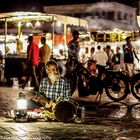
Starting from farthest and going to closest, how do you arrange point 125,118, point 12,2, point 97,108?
point 12,2 < point 97,108 < point 125,118

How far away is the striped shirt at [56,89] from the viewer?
356 inches

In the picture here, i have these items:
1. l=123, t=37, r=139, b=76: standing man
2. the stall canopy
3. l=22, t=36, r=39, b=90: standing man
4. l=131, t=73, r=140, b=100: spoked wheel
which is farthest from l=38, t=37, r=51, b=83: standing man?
l=131, t=73, r=140, b=100: spoked wheel

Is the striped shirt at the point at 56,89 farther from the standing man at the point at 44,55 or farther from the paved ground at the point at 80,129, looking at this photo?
the standing man at the point at 44,55

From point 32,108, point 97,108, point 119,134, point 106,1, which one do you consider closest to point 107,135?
point 119,134

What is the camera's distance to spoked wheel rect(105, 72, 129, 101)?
12898 mm

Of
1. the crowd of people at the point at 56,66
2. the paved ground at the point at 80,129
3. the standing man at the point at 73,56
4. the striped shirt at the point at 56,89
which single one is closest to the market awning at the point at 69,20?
the crowd of people at the point at 56,66

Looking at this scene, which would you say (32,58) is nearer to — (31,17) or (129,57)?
(31,17)

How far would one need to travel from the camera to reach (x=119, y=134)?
7762 mm

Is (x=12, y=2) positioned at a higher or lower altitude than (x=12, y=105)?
higher

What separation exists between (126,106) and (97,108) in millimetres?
948

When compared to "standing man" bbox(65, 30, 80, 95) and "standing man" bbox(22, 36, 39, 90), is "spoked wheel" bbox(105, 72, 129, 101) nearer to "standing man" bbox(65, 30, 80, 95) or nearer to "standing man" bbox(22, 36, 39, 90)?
"standing man" bbox(65, 30, 80, 95)

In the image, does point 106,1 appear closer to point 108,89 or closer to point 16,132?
point 108,89

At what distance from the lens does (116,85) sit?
12.9 meters

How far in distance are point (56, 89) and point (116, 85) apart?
13.7 feet
